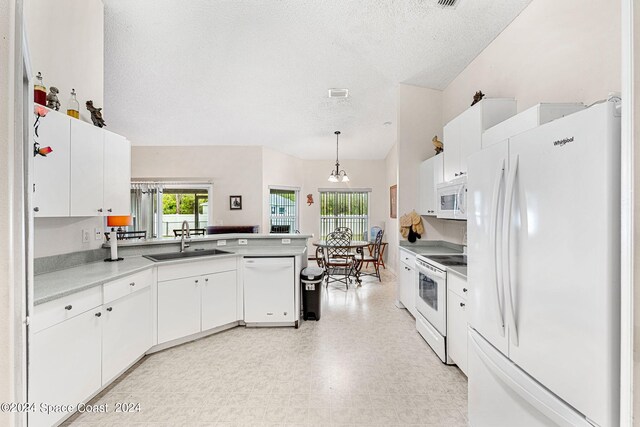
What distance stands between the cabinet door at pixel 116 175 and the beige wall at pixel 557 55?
3527mm

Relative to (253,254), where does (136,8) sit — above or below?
above

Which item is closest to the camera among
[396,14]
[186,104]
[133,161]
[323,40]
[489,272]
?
[489,272]

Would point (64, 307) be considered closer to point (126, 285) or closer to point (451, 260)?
point (126, 285)

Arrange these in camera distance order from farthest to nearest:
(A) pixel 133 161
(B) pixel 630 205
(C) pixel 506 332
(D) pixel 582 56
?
1. (A) pixel 133 161
2. (D) pixel 582 56
3. (C) pixel 506 332
4. (B) pixel 630 205

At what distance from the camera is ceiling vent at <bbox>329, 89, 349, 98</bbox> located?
14.0 feet

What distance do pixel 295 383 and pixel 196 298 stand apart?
138 centimetres

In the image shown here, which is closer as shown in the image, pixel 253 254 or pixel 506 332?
pixel 506 332

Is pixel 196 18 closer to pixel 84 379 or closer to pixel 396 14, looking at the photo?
pixel 396 14

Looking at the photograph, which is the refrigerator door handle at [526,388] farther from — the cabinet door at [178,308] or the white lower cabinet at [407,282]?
the cabinet door at [178,308]

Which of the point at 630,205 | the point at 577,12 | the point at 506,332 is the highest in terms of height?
the point at 577,12

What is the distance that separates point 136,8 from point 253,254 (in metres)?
2.74

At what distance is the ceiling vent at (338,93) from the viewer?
14.0 feet

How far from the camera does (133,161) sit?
21.2 feet

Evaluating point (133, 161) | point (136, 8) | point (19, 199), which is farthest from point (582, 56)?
point (133, 161)
